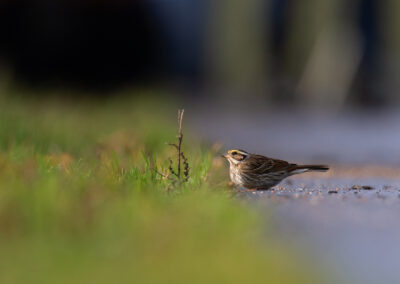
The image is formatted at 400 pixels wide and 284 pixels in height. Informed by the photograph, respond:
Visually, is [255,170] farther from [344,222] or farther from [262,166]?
[344,222]

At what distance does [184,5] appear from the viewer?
80.7 feet

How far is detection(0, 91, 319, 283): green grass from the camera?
4.68m

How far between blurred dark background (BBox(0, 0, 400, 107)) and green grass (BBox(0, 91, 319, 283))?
487 inches

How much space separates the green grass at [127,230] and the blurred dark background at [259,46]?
12.4 metres

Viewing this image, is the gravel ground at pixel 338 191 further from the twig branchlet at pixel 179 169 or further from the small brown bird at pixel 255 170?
the twig branchlet at pixel 179 169

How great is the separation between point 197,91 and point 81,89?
20.8ft

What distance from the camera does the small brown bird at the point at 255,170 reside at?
339 inches

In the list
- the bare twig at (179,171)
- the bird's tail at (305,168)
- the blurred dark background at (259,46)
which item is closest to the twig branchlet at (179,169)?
the bare twig at (179,171)

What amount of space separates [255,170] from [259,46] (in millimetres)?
15109

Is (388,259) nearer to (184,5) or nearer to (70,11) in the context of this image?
(70,11)

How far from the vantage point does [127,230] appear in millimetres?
5441

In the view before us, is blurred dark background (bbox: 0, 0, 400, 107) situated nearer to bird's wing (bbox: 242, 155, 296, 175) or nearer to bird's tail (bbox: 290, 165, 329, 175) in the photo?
bird's tail (bbox: 290, 165, 329, 175)

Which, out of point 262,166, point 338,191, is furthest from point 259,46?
point 338,191

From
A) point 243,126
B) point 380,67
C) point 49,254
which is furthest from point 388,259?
point 380,67
